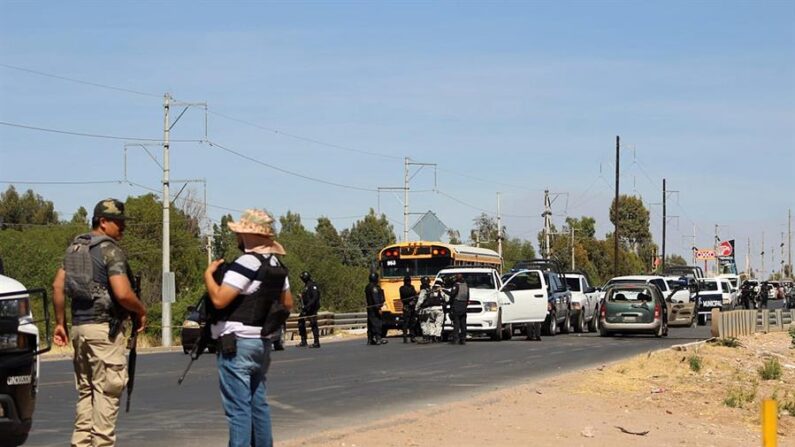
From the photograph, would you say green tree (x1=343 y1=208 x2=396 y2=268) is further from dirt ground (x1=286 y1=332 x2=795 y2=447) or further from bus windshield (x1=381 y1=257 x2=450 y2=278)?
dirt ground (x1=286 y1=332 x2=795 y2=447)

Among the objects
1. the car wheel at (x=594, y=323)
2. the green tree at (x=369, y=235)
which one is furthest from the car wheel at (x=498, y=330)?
the green tree at (x=369, y=235)

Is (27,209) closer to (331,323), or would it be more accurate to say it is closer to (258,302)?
(331,323)

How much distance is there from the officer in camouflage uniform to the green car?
90.4 feet

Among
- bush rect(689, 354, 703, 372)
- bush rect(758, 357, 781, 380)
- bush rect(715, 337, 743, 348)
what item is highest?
bush rect(689, 354, 703, 372)

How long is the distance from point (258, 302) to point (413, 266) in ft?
106

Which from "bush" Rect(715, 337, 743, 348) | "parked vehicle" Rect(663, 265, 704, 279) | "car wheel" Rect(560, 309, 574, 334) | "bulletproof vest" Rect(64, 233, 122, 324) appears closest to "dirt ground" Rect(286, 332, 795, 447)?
"bulletproof vest" Rect(64, 233, 122, 324)

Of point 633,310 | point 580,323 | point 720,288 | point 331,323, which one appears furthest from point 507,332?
point 720,288

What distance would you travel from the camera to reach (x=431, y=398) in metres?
17.3

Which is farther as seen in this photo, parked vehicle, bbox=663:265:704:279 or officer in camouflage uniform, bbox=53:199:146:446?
parked vehicle, bbox=663:265:704:279

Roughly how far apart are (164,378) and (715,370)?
10177mm

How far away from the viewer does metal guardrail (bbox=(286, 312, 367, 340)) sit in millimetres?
39875

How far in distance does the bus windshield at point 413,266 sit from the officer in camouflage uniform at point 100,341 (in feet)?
101

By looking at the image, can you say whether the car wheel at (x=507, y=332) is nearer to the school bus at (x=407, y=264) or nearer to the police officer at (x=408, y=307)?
the police officer at (x=408, y=307)

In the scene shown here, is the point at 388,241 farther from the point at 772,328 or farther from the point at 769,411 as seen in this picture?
the point at 769,411
